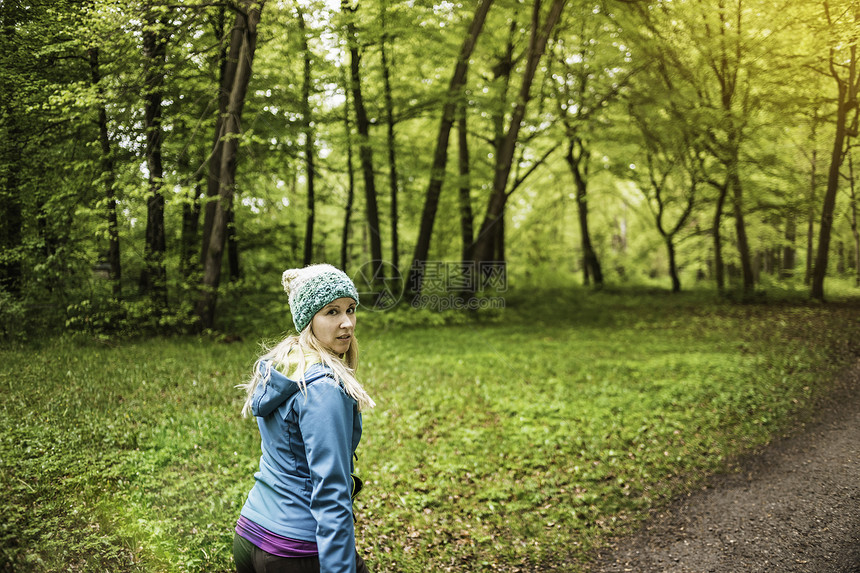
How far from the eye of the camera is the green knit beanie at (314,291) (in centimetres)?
220

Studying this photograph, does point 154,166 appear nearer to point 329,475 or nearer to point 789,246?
point 329,475

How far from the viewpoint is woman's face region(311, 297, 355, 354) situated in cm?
220

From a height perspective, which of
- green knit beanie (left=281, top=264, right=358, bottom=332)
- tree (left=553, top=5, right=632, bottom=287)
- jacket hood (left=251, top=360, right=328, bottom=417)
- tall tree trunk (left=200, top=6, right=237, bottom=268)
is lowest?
jacket hood (left=251, top=360, right=328, bottom=417)

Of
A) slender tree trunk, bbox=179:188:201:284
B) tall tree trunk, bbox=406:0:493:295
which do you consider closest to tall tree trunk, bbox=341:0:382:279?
tall tree trunk, bbox=406:0:493:295

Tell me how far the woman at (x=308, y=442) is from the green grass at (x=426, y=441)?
2532mm

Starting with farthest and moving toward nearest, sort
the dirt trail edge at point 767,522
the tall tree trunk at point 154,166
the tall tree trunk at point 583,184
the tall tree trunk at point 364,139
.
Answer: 1. the tall tree trunk at point 583,184
2. the tall tree trunk at point 364,139
3. the tall tree trunk at point 154,166
4. the dirt trail edge at point 767,522

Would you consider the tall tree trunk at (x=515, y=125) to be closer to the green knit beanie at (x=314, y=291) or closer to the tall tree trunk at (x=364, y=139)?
the tall tree trunk at (x=364, y=139)

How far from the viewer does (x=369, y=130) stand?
52.6 ft

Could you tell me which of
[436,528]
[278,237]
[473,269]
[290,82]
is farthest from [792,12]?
[278,237]

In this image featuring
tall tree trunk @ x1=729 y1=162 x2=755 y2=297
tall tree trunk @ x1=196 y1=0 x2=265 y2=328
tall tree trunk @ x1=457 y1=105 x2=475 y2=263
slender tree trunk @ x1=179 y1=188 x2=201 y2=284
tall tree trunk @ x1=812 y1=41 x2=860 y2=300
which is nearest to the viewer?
tall tree trunk @ x1=196 y1=0 x2=265 y2=328

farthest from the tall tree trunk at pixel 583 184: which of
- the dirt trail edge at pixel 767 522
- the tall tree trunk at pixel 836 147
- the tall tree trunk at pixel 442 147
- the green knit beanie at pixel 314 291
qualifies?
the green knit beanie at pixel 314 291

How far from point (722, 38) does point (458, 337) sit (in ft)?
34.6

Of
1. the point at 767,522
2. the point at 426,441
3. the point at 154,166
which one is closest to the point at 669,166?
the point at 426,441

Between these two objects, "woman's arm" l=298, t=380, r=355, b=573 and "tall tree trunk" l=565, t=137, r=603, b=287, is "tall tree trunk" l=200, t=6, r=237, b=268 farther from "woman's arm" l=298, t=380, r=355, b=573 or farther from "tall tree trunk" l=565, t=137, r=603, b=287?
"tall tree trunk" l=565, t=137, r=603, b=287
